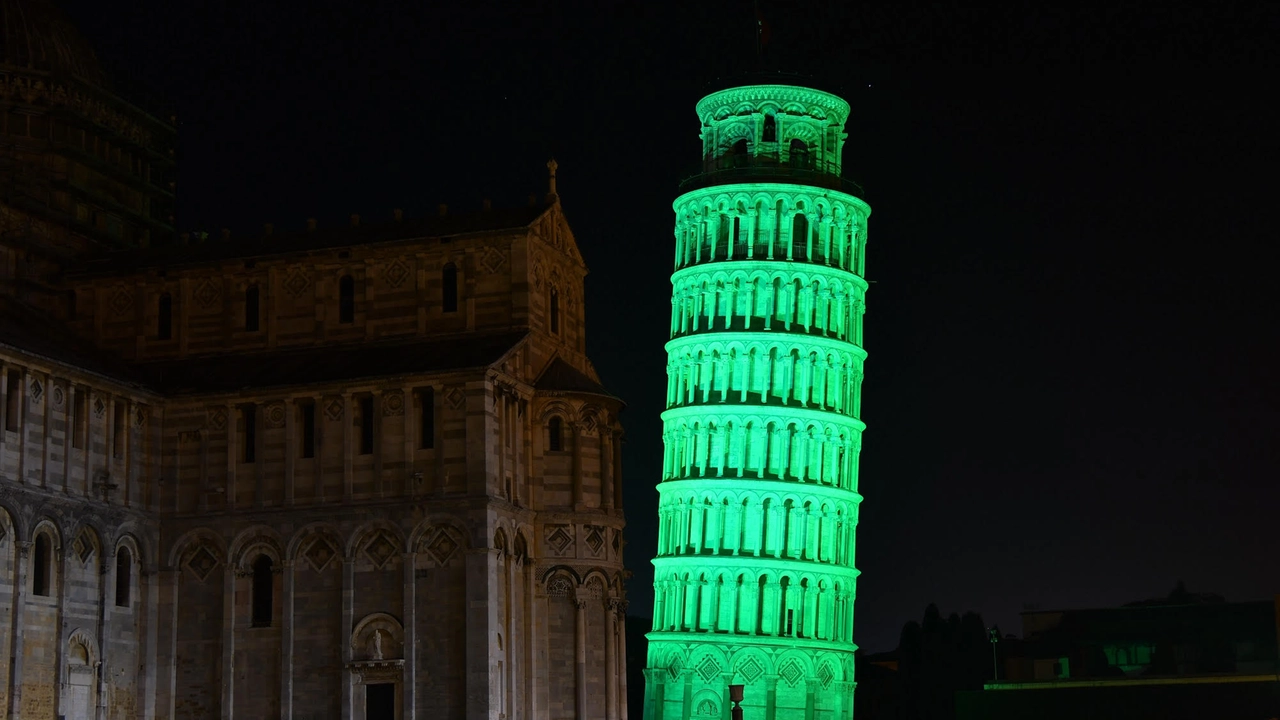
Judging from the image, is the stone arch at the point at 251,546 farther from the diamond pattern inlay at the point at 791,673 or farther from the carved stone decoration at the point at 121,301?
the diamond pattern inlay at the point at 791,673

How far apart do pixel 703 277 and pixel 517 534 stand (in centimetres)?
2268

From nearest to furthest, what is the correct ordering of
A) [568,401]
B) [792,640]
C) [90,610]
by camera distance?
1. [90,610]
2. [568,401]
3. [792,640]

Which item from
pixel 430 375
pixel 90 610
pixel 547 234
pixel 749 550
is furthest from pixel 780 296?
pixel 90 610

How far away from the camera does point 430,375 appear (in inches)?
2279

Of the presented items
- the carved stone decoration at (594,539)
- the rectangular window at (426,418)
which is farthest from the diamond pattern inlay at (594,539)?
the rectangular window at (426,418)

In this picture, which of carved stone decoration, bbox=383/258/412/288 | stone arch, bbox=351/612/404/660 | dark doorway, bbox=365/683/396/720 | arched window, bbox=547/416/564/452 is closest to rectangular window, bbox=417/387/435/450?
arched window, bbox=547/416/564/452

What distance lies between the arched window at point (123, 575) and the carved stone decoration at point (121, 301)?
8629 millimetres

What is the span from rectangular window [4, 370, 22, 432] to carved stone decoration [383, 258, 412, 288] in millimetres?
11542

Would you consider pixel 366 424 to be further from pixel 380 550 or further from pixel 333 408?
pixel 380 550

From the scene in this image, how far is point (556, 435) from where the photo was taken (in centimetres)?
6162

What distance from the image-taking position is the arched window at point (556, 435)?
61.5m

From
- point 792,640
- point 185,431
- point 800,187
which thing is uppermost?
point 800,187

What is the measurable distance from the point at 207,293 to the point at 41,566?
1109cm

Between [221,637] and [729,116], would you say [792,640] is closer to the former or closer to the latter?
[729,116]
